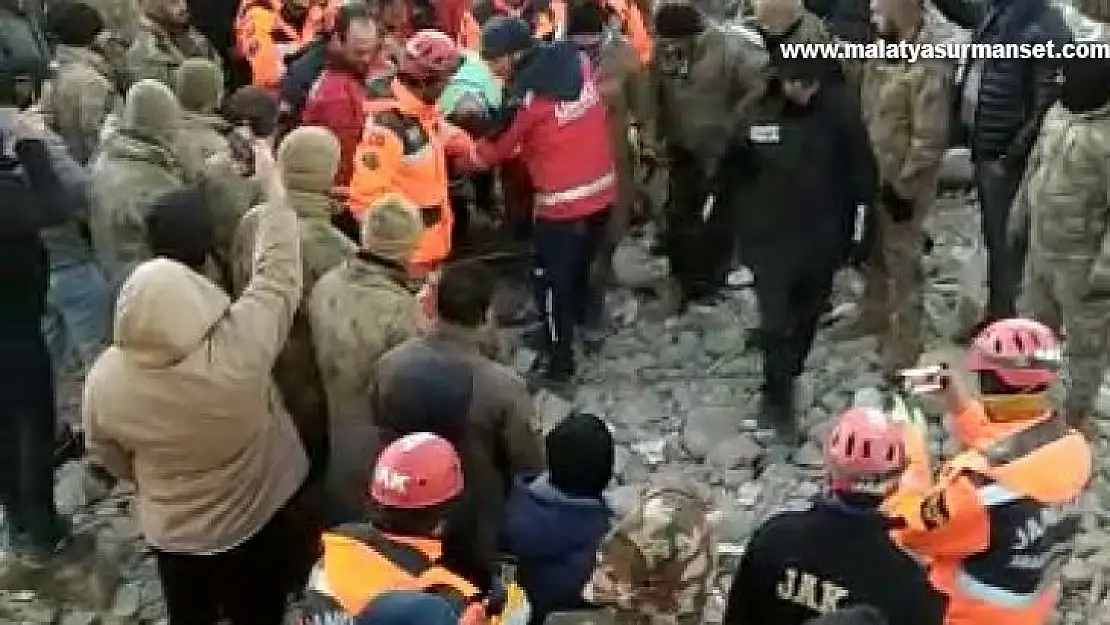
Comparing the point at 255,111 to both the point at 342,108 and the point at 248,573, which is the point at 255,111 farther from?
the point at 248,573

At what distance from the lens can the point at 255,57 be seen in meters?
8.90

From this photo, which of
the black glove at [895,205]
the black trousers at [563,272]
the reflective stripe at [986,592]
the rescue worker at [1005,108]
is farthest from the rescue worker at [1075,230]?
the reflective stripe at [986,592]

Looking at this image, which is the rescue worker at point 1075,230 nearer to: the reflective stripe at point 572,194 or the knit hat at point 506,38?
the reflective stripe at point 572,194

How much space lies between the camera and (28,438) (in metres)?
6.39

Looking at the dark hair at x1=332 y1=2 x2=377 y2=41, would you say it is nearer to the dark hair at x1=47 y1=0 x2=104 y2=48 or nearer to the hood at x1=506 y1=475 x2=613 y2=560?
the dark hair at x1=47 y1=0 x2=104 y2=48

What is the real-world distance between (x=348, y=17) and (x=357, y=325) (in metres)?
2.40

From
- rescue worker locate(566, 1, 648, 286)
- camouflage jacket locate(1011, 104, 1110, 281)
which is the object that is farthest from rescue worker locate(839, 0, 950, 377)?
rescue worker locate(566, 1, 648, 286)

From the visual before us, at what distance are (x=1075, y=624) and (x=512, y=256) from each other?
3.74 metres

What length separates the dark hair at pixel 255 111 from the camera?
6.67 metres

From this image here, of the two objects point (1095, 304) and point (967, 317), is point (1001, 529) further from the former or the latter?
point (967, 317)

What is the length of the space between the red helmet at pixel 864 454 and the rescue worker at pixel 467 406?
4.35 ft

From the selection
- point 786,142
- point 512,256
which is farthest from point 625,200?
point 786,142

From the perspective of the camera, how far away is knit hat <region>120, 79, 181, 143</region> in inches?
251

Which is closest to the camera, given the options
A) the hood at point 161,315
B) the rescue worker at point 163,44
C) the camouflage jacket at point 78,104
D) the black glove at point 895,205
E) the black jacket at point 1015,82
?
the hood at point 161,315
